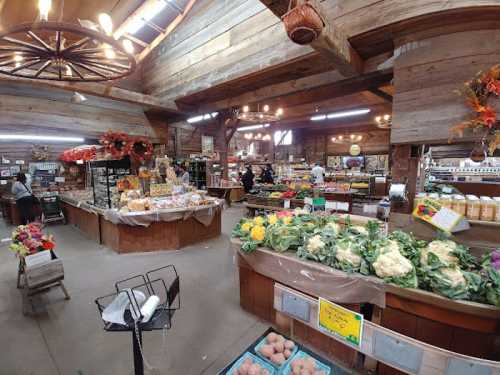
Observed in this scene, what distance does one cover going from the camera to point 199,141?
1212 cm

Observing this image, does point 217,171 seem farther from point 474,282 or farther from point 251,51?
point 474,282

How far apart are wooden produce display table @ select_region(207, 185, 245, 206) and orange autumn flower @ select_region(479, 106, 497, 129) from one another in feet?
25.0

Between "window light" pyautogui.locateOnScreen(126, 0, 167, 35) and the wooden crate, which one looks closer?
the wooden crate

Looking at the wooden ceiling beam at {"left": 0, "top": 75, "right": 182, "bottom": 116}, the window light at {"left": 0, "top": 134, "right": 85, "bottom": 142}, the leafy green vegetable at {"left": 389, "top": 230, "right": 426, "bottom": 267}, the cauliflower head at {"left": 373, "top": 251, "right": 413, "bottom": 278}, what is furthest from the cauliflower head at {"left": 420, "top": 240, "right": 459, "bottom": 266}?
the window light at {"left": 0, "top": 134, "right": 85, "bottom": 142}

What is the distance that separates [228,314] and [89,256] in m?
3.33

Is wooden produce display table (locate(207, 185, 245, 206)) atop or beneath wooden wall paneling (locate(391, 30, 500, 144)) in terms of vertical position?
beneath

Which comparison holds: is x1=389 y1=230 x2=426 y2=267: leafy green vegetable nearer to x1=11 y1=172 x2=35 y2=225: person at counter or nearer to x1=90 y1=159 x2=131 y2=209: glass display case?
x1=90 y1=159 x2=131 y2=209: glass display case

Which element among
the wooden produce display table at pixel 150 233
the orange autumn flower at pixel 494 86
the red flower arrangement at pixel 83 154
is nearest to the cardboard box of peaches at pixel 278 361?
the orange autumn flower at pixel 494 86

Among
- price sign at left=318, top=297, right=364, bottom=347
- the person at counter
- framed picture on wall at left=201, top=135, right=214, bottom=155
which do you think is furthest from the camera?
framed picture on wall at left=201, top=135, right=214, bottom=155

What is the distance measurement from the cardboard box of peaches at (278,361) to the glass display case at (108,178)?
A: 14.6 ft

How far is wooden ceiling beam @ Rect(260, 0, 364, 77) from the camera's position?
210 cm

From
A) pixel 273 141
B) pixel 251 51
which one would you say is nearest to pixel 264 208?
pixel 251 51

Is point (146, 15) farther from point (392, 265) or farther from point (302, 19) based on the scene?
point (392, 265)

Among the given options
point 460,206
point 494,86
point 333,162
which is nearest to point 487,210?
point 460,206
